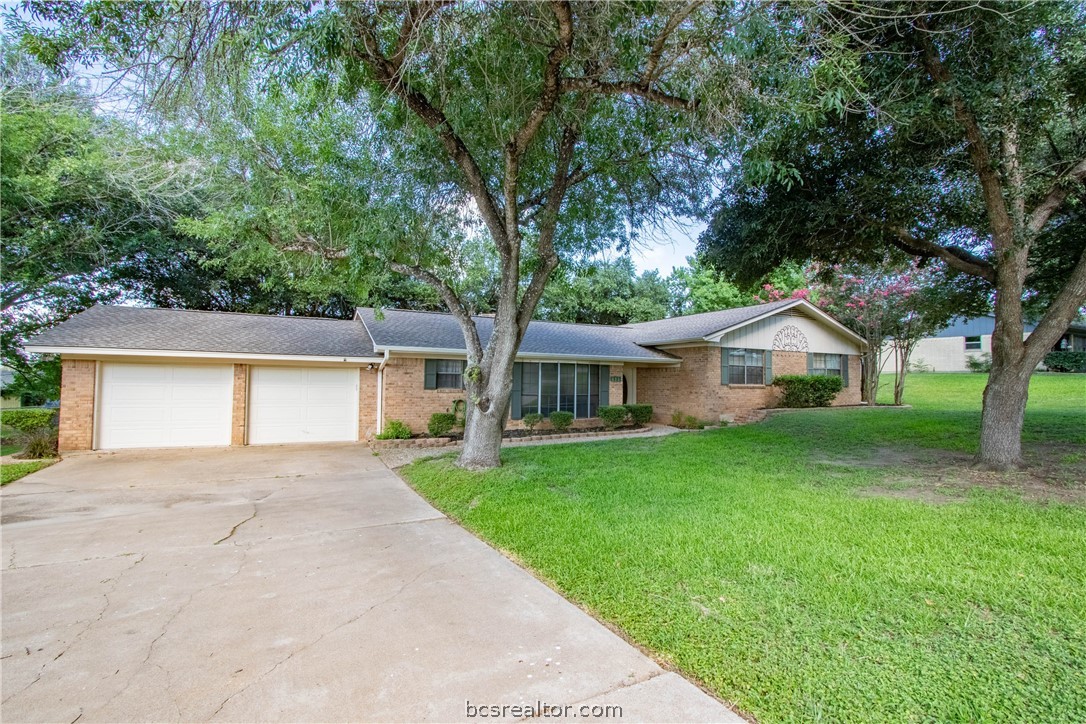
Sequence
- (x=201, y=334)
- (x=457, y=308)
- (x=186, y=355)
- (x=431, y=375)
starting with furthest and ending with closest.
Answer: (x=431, y=375) → (x=201, y=334) → (x=186, y=355) → (x=457, y=308)

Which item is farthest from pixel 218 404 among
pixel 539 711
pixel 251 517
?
pixel 539 711

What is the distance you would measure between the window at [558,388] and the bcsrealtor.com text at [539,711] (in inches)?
459

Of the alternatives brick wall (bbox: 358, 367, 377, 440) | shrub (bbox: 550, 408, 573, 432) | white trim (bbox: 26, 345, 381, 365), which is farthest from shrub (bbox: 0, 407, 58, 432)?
shrub (bbox: 550, 408, 573, 432)

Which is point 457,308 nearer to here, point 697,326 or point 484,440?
point 484,440

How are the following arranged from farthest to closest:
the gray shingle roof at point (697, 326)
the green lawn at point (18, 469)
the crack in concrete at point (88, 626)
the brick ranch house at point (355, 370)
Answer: the gray shingle roof at point (697, 326) < the brick ranch house at point (355, 370) < the green lawn at point (18, 469) < the crack in concrete at point (88, 626)

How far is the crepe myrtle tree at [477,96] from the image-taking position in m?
5.10

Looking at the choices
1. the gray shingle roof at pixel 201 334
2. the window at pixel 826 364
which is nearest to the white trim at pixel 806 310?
the window at pixel 826 364

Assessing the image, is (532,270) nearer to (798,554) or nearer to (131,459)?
(798,554)

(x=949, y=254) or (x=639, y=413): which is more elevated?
(x=949, y=254)

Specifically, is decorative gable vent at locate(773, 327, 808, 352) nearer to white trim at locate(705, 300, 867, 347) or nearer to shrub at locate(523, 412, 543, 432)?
white trim at locate(705, 300, 867, 347)

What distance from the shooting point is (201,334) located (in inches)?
462

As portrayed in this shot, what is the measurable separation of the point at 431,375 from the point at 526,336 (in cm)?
350

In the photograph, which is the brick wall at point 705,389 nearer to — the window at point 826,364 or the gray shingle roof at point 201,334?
the window at point 826,364

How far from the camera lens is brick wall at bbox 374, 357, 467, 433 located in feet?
41.4
